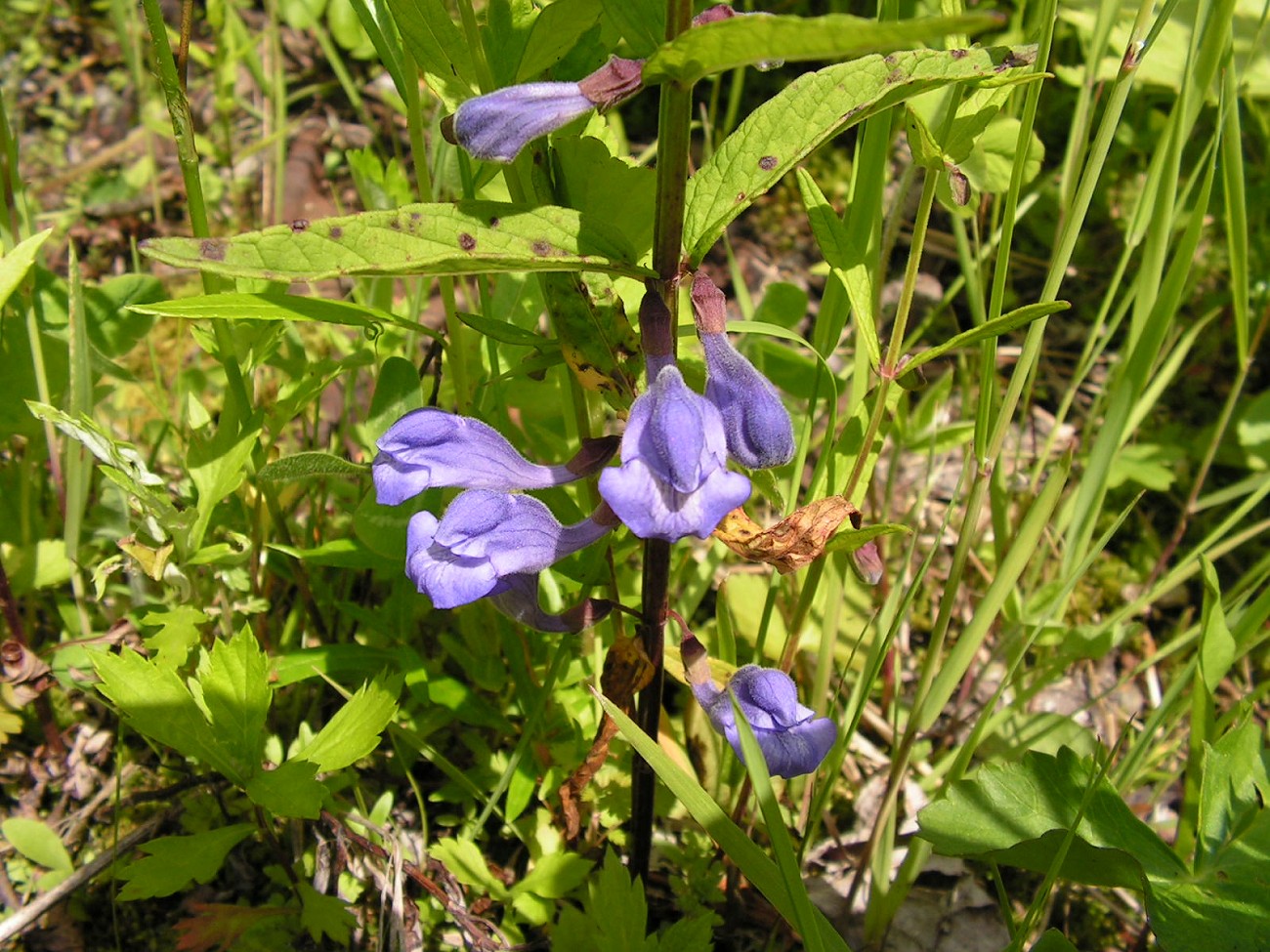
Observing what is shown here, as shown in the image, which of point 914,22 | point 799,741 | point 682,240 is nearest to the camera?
point 914,22

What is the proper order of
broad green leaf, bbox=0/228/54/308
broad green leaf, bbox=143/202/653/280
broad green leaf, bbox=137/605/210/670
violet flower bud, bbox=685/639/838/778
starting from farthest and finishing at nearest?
1. broad green leaf, bbox=137/605/210/670
2. broad green leaf, bbox=0/228/54/308
3. violet flower bud, bbox=685/639/838/778
4. broad green leaf, bbox=143/202/653/280

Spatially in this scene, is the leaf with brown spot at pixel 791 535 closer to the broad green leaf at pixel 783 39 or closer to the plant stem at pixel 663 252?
the plant stem at pixel 663 252

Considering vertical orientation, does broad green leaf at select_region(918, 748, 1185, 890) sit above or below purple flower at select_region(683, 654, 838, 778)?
below

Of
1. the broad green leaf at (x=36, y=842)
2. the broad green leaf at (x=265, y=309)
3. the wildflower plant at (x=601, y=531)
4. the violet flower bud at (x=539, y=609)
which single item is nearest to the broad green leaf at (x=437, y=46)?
the wildflower plant at (x=601, y=531)

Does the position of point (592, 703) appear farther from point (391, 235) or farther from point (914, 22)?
point (914, 22)

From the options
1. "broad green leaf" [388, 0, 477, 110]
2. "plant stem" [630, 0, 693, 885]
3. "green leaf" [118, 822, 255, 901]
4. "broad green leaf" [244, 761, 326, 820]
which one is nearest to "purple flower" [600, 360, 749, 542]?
"plant stem" [630, 0, 693, 885]

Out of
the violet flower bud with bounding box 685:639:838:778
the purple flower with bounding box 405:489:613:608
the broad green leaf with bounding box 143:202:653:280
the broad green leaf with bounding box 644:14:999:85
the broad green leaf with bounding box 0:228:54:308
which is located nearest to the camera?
the broad green leaf with bounding box 644:14:999:85

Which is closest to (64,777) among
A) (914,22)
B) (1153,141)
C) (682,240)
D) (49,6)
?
(682,240)

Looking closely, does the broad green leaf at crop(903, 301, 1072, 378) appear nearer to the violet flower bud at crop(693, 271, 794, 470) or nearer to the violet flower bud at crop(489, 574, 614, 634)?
the violet flower bud at crop(693, 271, 794, 470)
